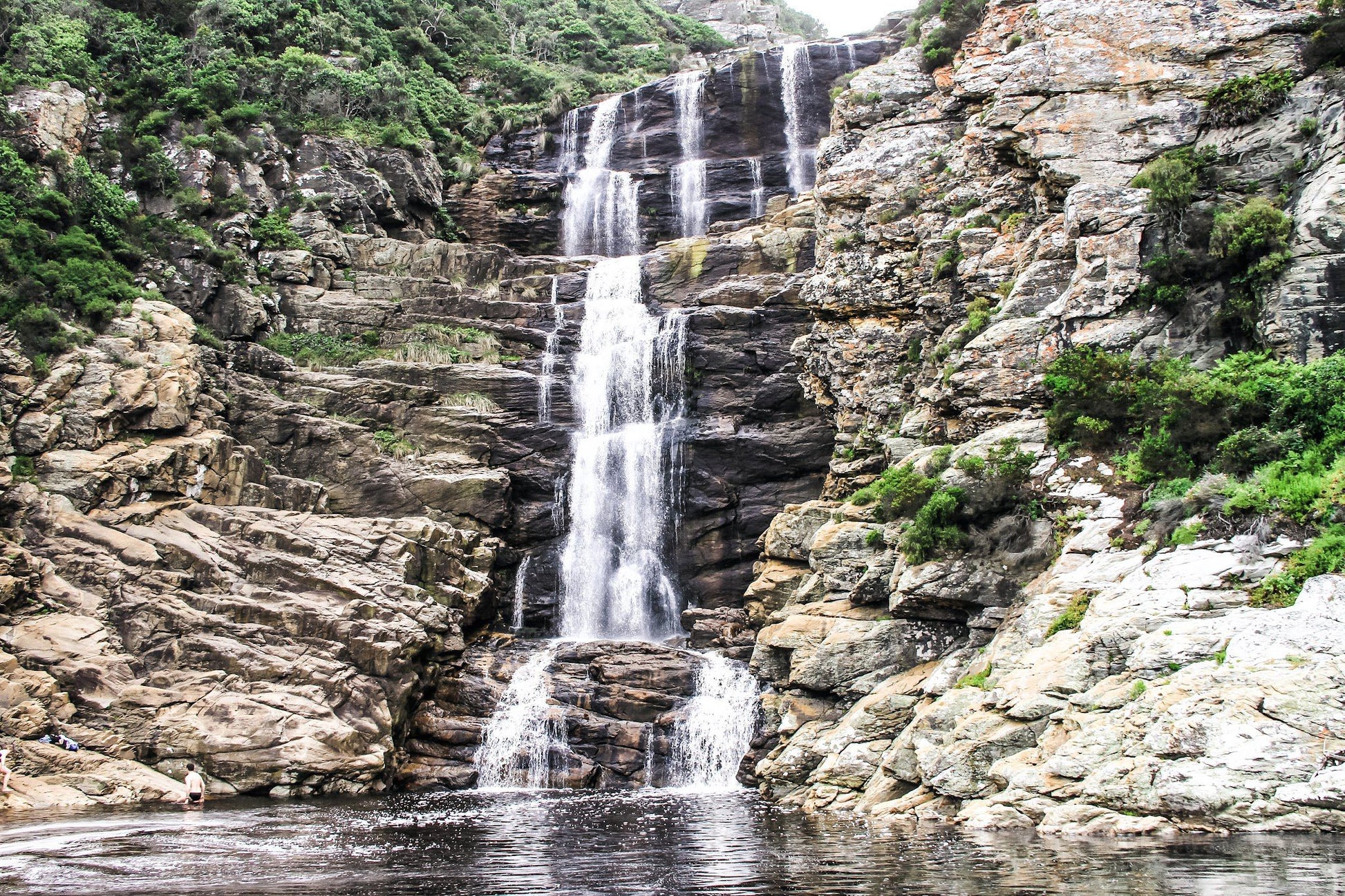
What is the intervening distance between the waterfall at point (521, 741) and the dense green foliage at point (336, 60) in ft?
108

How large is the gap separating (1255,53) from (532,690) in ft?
98.8

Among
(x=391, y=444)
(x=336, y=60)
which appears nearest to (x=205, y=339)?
(x=391, y=444)

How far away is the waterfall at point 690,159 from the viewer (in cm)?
5559

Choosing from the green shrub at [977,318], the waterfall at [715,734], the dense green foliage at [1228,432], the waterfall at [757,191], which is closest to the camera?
the dense green foliage at [1228,432]

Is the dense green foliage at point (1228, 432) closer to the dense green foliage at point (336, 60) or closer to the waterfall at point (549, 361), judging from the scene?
the waterfall at point (549, 361)

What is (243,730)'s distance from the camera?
88.9 ft

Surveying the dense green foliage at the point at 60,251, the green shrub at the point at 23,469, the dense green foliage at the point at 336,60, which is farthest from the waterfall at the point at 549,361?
the green shrub at the point at 23,469

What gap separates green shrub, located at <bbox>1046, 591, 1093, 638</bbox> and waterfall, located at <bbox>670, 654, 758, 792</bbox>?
11759 millimetres

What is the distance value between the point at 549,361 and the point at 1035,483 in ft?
86.7

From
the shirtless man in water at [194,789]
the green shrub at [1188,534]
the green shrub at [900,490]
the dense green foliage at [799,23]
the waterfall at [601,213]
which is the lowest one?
the shirtless man in water at [194,789]

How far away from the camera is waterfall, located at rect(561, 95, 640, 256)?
184ft

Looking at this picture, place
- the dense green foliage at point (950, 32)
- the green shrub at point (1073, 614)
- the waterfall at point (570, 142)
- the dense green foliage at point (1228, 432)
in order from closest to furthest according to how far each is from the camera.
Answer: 1. the dense green foliage at point (1228, 432)
2. the green shrub at point (1073, 614)
3. the dense green foliage at point (950, 32)
4. the waterfall at point (570, 142)

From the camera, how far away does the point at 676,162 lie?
58.1 meters

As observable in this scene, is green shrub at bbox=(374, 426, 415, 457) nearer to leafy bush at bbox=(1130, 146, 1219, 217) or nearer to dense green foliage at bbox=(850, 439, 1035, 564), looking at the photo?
dense green foliage at bbox=(850, 439, 1035, 564)
